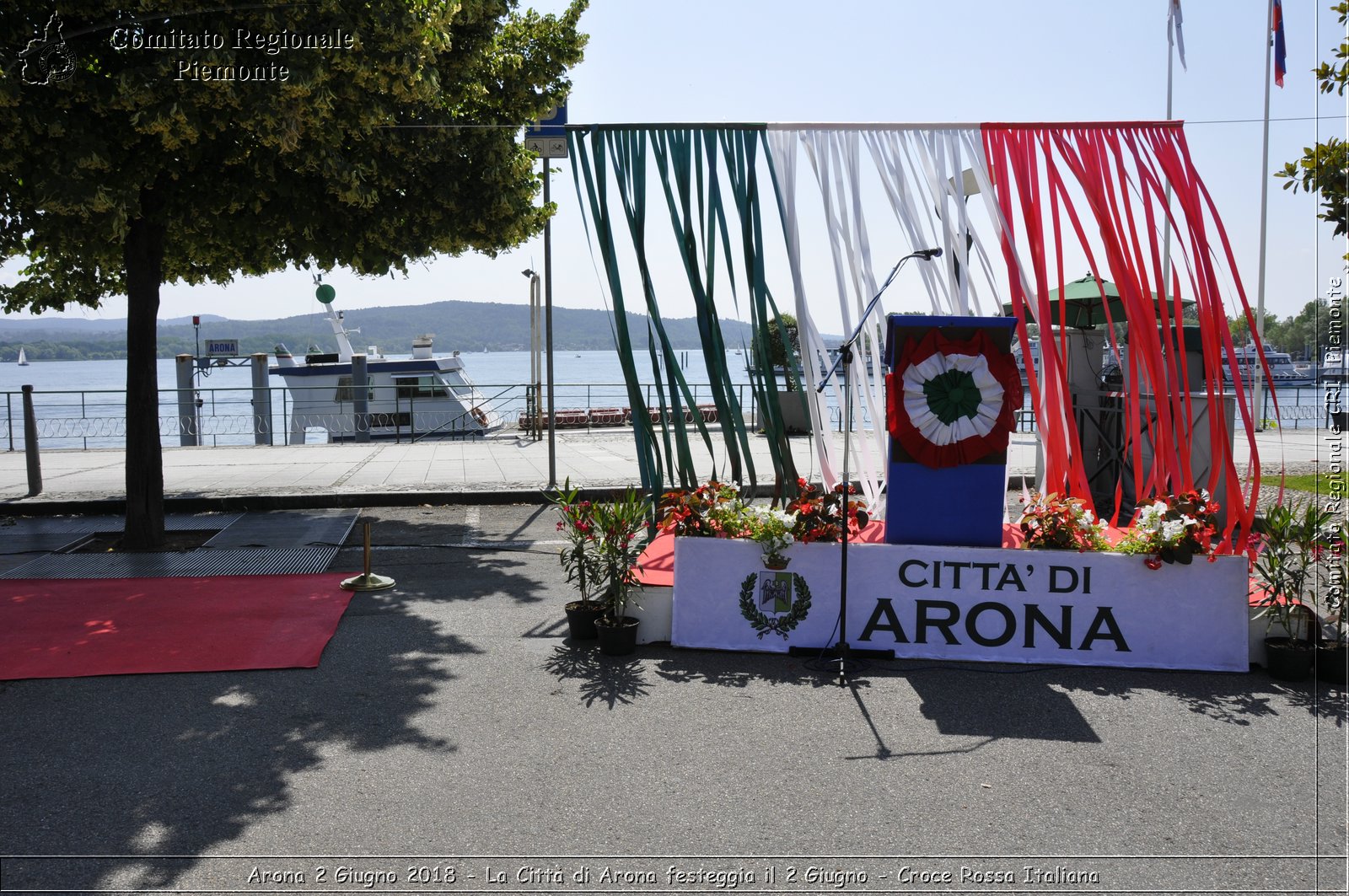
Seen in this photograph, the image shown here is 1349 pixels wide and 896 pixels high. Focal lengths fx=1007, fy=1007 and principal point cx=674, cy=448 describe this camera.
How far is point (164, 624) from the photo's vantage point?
23.4 ft

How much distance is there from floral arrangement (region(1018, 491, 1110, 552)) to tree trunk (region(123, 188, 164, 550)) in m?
8.17

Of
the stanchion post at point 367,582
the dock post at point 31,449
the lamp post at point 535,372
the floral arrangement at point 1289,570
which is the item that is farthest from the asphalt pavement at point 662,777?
the lamp post at point 535,372

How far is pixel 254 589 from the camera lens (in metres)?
8.12

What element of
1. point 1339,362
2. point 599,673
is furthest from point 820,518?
point 1339,362

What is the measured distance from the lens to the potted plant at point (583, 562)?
21.9 ft

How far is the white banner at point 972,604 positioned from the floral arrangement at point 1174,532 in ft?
0.29

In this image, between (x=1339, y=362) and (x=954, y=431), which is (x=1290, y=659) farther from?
(x=1339, y=362)

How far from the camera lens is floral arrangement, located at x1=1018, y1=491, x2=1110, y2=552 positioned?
6.41m

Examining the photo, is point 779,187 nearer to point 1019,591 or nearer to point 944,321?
point 944,321

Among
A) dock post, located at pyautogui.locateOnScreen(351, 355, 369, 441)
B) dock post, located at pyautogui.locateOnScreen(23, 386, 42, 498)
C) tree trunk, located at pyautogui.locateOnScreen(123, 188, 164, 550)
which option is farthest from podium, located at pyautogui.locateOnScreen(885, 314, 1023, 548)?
dock post, located at pyautogui.locateOnScreen(351, 355, 369, 441)

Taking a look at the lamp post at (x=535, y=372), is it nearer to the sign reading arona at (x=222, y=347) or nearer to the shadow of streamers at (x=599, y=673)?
the shadow of streamers at (x=599, y=673)

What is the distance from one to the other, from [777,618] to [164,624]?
4309 mm

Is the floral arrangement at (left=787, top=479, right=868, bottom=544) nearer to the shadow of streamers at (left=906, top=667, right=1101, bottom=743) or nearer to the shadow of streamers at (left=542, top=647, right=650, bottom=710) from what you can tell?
the shadow of streamers at (left=906, top=667, right=1101, bottom=743)

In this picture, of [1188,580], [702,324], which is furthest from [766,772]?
[702,324]
